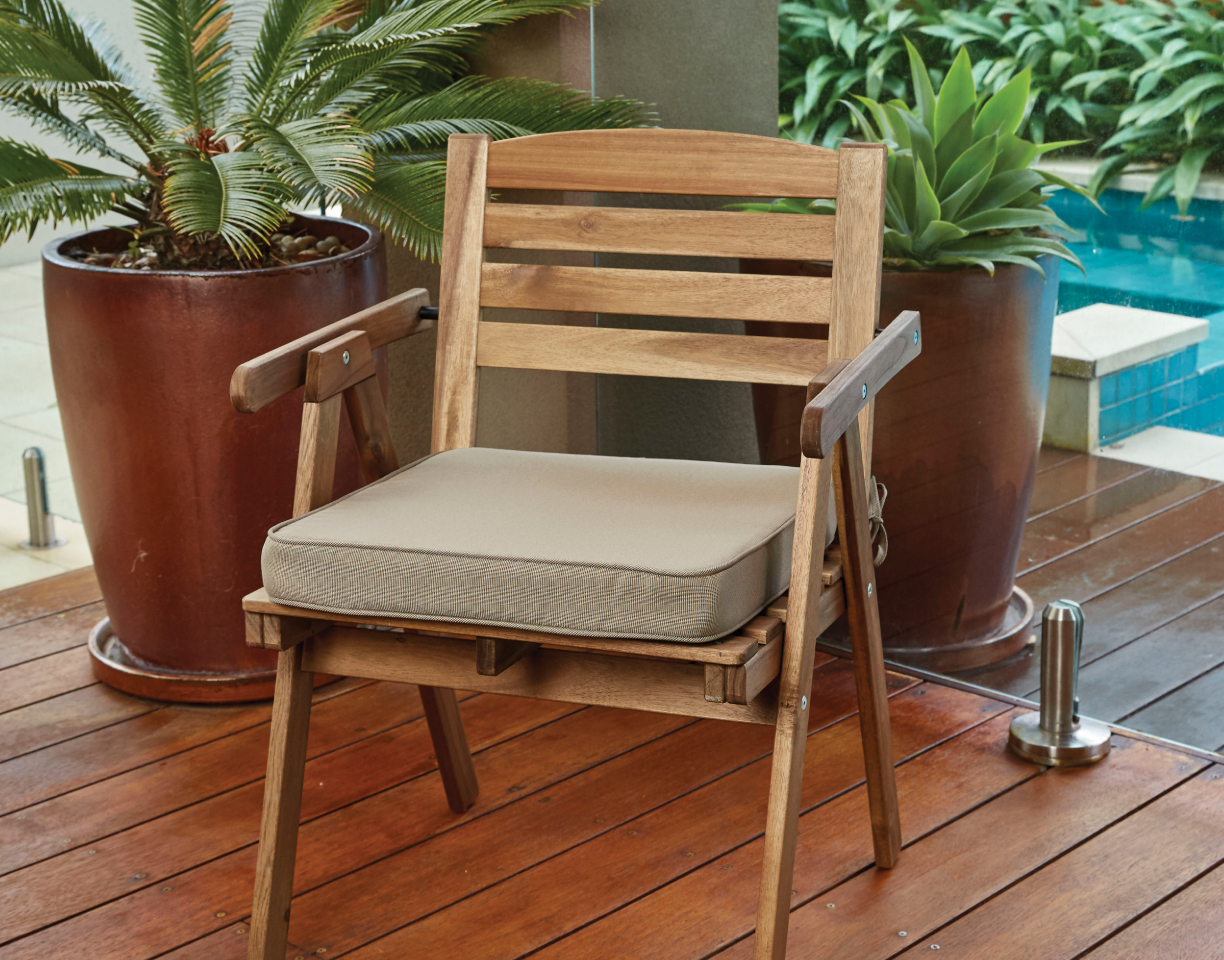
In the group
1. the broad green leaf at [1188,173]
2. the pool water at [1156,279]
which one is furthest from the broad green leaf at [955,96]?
the broad green leaf at [1188,173]

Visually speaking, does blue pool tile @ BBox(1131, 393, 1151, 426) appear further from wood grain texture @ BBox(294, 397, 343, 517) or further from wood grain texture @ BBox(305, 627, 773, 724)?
wood grain texture @ BBox(294, 397, 343, 517)

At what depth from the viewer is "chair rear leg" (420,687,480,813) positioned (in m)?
1.98

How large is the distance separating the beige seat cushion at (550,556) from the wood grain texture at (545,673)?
0.08 metres

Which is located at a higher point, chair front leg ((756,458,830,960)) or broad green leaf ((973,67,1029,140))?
broad green leaf ((973,67,1029,140))

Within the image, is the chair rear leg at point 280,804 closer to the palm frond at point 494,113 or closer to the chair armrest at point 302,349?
the chair armrest at point 302,349

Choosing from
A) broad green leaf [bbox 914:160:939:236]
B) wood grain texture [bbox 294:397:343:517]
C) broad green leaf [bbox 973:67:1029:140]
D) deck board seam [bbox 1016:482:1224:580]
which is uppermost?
broad green leaf [bbox 973:67:1029:140]

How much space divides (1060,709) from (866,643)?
0.62 metres

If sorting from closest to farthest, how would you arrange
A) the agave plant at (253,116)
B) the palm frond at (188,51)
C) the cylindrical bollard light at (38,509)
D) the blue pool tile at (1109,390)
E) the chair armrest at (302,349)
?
the chair armrest at (302,349), the agave plant at (253,116), the blue pool tile at (1109,390), the palm frond at (188,51), the cylindrical bollard light at (38,509)

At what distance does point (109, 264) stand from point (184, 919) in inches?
45.2

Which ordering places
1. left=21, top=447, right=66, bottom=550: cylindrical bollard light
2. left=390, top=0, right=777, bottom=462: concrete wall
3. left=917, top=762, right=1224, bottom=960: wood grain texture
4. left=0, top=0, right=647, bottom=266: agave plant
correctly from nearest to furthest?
1. left=917, top=762, right=1224, bottom=960: wood grain texture
2. left=0, top=0, right=647, bottom=266: agave plant
3. left=390, top=0, right=777, bottom=462: concrete wall
4. left=21, top=447, right=66, bottom=550: cylindrical bollard light

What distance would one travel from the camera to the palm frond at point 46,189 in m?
2.19

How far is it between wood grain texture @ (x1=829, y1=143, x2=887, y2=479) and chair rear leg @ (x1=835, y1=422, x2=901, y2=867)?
0.41ft

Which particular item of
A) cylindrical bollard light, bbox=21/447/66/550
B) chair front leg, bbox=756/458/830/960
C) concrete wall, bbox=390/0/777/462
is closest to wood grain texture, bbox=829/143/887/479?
chair front leg, bbox=756/458/830/960

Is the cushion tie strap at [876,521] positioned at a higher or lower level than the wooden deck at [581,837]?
higher
